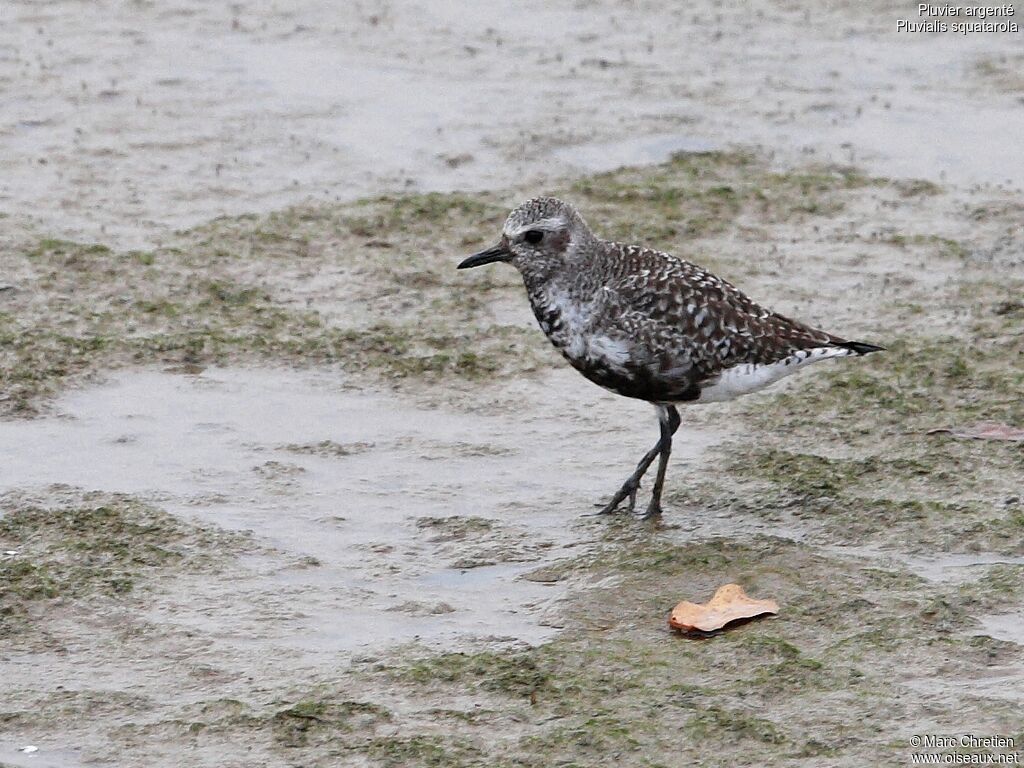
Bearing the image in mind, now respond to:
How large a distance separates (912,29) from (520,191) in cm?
451

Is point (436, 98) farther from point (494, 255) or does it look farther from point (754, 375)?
point (754, 375)

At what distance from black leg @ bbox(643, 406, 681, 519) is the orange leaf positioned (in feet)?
3.40

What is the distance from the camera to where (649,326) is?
8.00m

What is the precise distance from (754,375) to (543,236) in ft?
3.87

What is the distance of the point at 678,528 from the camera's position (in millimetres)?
8031

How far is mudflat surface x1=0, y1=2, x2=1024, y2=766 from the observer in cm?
637

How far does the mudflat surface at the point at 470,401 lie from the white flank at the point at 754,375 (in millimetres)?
441

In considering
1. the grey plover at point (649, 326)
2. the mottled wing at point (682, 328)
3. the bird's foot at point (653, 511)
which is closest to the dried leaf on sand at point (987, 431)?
the grey plover at point (649, 326)

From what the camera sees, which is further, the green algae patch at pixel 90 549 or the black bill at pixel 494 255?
the black bill at pixel 494 255

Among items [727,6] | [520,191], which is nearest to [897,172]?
[520,191]

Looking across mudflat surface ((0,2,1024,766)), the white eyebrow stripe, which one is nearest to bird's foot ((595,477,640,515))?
mudflat surface ((0,2,1024,766))

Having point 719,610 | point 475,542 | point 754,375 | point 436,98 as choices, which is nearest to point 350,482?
point 475,542

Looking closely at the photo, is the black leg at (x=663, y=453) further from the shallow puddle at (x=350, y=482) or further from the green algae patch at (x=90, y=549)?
the green algae patch at (x=90, y=549)

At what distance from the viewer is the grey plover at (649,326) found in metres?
8.02
